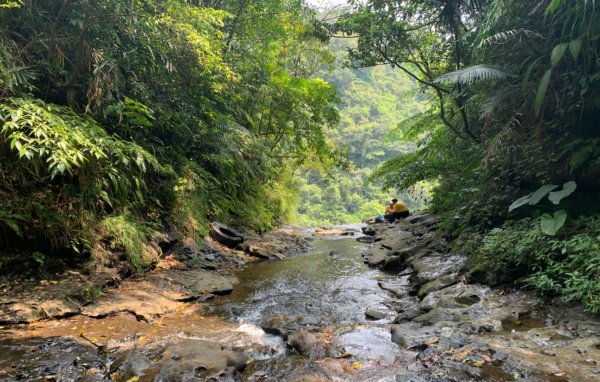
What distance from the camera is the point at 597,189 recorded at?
514 centimetres

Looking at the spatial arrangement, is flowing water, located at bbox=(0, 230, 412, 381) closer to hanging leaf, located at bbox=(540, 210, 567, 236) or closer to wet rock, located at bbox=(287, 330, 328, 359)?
wet rock, located at bbox=(287, 330, 328, 359)

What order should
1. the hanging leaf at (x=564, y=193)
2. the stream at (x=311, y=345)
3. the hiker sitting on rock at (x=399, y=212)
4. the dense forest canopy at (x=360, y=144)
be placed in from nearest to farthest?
the stream at (x=311, y=345)
the hanging leaf at (x=564, y=193)
the hiker sitting on rock at (x=399, y=212)
the dense forest canopy at (x=360, y=144)

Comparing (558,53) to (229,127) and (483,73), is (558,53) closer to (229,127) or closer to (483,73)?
(483,73)

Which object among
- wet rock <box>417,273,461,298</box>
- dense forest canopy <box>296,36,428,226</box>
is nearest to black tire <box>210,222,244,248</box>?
wet rock <box>417,273,461,298</box>

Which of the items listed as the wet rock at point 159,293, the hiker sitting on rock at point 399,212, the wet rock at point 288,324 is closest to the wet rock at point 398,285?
the wet rock at point 288,324

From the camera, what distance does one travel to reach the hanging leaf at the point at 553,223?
4316 millimetres

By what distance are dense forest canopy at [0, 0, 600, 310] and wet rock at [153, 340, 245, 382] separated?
2.50 meters

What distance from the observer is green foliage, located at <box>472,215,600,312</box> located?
3.78 meters

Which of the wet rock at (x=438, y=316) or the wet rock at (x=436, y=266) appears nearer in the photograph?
the wet rock at (x=438, y=316)

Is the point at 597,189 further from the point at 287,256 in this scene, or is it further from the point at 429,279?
the point at 287,256

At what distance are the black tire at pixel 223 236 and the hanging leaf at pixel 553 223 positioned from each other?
6295mm

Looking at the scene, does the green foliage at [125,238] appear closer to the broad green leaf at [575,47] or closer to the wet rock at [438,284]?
the wet rock at [438,284]

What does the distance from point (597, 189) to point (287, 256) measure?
6345mm

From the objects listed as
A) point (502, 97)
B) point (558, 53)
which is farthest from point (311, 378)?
point (502, 97)
